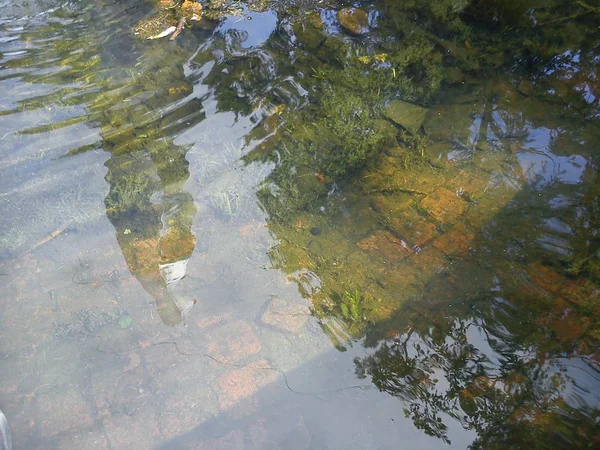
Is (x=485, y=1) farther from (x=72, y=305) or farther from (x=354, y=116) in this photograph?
(x=72, y=305)

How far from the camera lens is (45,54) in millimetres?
5770

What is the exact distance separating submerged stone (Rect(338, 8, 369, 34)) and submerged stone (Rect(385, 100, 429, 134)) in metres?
1.55

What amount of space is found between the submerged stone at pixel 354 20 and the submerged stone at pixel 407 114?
1548 mm

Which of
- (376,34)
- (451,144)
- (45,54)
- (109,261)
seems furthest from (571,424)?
(45,54)

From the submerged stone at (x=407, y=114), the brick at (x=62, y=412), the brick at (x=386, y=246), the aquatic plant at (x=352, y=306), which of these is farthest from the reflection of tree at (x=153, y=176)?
the submerged stone at (x=407, y=114)

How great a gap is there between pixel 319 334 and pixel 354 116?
250cm

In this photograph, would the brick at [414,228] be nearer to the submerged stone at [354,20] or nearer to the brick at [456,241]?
the brick at [456,241]

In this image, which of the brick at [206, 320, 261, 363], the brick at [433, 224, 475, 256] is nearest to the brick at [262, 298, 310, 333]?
the brick at [206, 320, 261, 363]

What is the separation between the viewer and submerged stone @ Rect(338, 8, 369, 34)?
233 inches

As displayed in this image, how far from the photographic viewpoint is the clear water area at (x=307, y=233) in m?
3.19

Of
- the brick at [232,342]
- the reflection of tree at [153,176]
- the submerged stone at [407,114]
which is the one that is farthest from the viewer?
the submerged stone at [407,114]

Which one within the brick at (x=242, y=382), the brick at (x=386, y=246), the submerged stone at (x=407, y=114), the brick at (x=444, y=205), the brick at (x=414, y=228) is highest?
A: the submerged stone at (x=407, y=114)

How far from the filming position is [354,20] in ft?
19.6

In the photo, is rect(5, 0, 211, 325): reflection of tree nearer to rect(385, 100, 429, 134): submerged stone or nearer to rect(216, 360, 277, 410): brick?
rect(216, 360, 277, 410): brick
